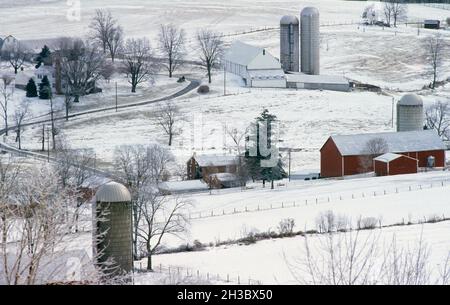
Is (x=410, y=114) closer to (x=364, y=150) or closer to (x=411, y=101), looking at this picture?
(x=411, y=101)

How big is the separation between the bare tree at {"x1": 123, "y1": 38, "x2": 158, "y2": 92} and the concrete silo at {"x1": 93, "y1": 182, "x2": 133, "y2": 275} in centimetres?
3957

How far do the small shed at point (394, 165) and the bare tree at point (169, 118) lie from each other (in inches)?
486

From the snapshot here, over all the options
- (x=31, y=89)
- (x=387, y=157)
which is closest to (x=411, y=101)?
(x=387, y=157)

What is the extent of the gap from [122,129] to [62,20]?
44.0 meters

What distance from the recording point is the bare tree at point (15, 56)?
222 ft

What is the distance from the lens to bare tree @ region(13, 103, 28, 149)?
1902 inches

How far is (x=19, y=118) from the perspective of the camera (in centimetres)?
5294

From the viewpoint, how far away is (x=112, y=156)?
4450cm

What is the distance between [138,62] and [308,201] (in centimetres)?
3352

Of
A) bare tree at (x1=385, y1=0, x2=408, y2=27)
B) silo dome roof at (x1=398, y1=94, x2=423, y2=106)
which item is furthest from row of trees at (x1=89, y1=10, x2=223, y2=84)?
silo dome roof at (x1=398, y1=94, x2=423, y2=106)

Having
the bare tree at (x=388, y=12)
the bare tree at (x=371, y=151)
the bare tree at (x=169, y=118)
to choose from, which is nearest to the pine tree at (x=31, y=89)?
the bare tree at (x=169, y=118)

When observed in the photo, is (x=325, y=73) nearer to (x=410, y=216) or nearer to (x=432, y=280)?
(x=410, y=216)
